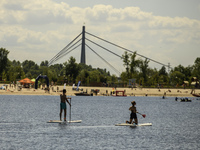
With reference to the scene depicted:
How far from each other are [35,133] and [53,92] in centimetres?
9534

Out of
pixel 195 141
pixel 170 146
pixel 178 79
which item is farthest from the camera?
pixel 178 79

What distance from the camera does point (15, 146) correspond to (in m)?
32.6

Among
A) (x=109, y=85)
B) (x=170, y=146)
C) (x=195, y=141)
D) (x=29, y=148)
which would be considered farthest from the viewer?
(x=109, y=85)

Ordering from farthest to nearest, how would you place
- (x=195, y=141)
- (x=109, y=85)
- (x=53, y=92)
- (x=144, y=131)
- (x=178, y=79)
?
(x=178, y=79) → (x=109, y=85) → (x=53, y=92) → (x=144, y=131) → (x=195, y=141)

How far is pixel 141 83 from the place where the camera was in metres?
164

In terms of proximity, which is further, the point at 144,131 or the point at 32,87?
the point at 32,87

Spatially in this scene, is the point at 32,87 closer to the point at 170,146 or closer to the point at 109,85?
the point at 109,85

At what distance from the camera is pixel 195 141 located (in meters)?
37.6

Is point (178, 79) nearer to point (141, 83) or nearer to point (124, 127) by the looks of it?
point (141, 83)

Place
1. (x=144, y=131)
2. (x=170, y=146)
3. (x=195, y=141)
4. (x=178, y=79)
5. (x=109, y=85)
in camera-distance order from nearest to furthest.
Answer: (x=170, y=146)
(x=195, y=141)
(x=144, y=131)
(x=109, y=85)
(x=178, y=79)

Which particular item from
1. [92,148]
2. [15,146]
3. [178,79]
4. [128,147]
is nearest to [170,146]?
[128,147]

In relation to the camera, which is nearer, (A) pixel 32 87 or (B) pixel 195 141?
(B) pixel 195 141

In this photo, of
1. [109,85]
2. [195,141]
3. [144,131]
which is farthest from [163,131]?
[109,85]

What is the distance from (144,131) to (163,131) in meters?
2.60
